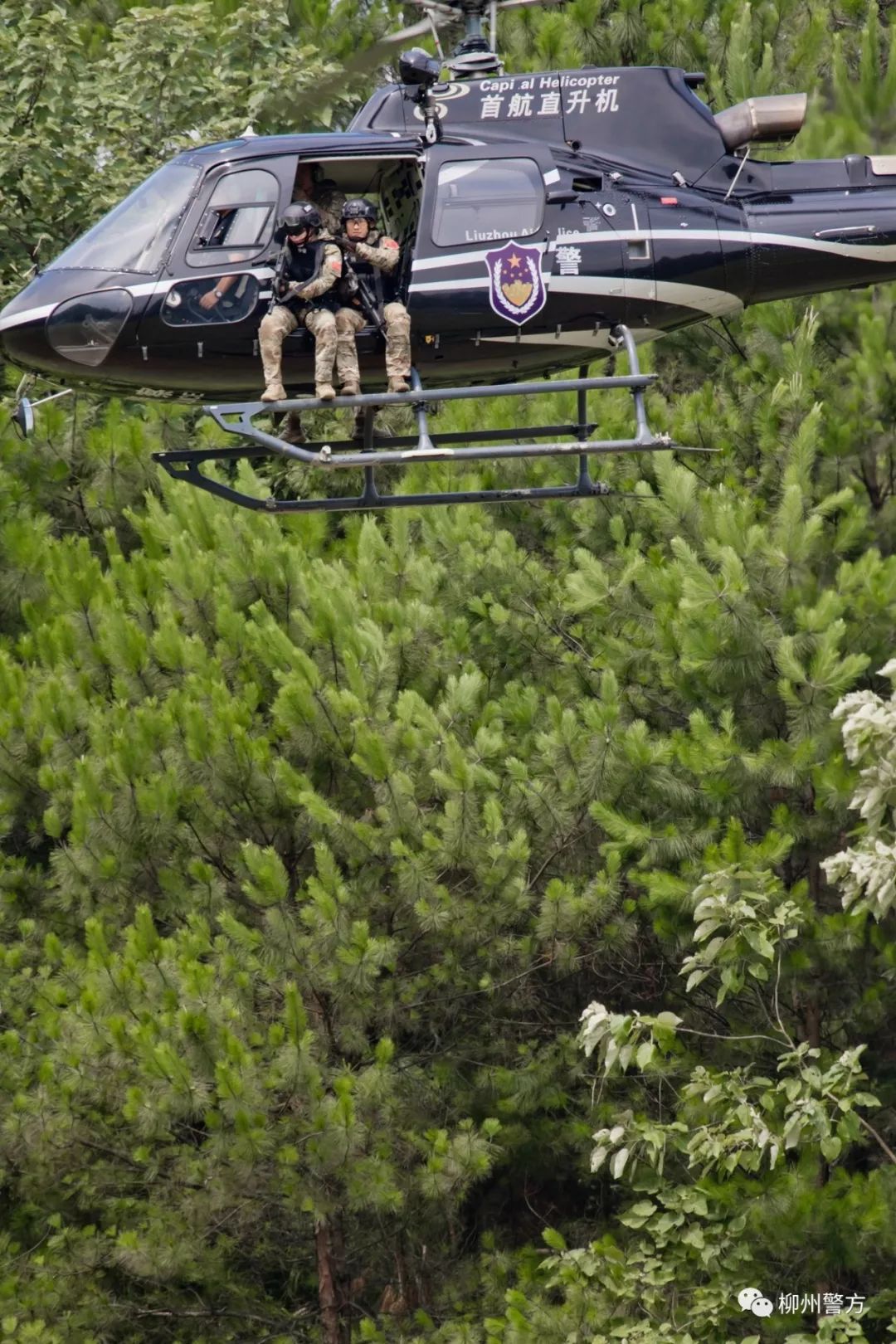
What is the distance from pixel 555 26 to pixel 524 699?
5504mm

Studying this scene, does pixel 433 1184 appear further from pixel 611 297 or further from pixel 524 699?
pixel 611 297

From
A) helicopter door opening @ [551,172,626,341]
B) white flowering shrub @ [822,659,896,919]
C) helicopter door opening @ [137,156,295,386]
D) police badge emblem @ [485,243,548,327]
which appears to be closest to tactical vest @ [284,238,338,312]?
helicopter door opening @ [137,156,295,386]

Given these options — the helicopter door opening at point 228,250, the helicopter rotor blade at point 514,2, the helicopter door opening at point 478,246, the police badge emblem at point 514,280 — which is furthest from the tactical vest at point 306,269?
the helicopter rotor blade at point 514,2

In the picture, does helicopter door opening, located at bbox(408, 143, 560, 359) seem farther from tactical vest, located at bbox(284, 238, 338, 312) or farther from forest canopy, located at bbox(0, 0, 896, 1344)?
forest canopy, located at bbox(0, 0, 896, 1344)

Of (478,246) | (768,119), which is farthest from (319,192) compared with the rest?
(768,119)

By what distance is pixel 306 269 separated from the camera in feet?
28.9

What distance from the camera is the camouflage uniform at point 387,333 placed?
8719 mm

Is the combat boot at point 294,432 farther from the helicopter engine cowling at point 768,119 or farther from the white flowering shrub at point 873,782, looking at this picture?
the white flowering shrub at point 873,782

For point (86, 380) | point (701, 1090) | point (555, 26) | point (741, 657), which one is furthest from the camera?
point (555, 26)

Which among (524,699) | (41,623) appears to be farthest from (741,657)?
(41,623)

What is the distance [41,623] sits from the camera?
1227cm

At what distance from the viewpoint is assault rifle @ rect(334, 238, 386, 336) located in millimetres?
8742

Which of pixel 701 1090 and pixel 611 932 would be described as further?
pixel 611 932

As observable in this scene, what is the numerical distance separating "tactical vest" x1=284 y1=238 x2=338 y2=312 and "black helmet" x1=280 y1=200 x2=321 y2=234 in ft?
0.31
